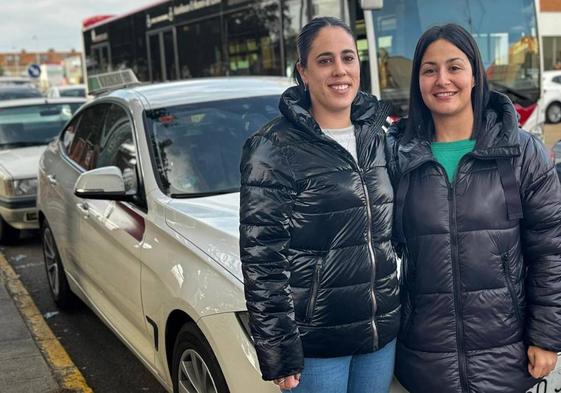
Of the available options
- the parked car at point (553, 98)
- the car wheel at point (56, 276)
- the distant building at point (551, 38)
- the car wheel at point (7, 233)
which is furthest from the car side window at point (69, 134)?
the distant building at point (551, 38)

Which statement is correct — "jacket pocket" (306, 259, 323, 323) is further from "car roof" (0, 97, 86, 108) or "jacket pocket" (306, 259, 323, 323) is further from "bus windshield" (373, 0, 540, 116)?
"car roof" (0, 97, 86, 108)

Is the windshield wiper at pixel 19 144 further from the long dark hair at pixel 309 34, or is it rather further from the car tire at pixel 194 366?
the long dark hair at pixel 309 34

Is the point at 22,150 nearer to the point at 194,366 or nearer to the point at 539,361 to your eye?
→ the point at 194,366

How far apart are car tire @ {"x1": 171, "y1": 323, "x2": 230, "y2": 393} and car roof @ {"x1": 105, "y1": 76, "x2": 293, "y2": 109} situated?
1592 millimetres

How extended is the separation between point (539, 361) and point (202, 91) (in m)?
2.71

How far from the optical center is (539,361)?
1.97m

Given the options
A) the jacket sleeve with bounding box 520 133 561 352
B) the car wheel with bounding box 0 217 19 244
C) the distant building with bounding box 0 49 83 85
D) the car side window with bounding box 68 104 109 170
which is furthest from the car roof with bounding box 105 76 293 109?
the distant building with bounding box 0 49 83 85

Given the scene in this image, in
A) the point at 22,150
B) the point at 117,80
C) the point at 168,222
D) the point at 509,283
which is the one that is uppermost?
the point at 117,80

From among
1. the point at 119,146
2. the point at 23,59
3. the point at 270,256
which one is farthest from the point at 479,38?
the point at 23,59

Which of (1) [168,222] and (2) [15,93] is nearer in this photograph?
(1) [168,222]

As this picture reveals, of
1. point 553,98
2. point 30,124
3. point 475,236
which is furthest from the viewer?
point 553,98

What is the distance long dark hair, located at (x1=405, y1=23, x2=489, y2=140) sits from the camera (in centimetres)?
196

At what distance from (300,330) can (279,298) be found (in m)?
0.15

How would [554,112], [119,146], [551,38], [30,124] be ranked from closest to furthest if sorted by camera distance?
1. [119,146]
2. [30,124]
3. [554,112]
4. [551,38]
